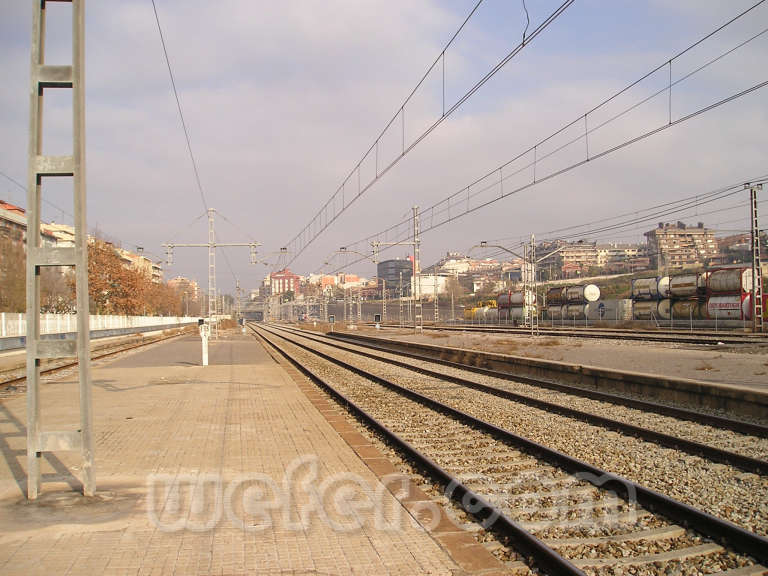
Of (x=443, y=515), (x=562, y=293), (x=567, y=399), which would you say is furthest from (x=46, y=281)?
(x=443, y=515)

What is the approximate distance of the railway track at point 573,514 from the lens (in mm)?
4614

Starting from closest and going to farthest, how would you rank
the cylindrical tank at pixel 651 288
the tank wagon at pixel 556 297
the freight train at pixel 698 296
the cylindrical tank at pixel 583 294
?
the freight train at pixel 698 296 → the cylindrical tank at pixel 651 288 → the cylindrical tank at pixel 583 294 → the tank wagon at pixel 556 297

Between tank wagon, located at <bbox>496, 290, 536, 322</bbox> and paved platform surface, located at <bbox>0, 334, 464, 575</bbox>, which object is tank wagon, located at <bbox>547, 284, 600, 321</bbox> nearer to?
tank wagon, located at <bbox>496, 290, 536, 322</bbox>

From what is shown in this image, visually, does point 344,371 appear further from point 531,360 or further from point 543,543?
point 543,543

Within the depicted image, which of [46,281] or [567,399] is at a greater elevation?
[46,281]

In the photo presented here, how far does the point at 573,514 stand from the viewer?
5715 mm

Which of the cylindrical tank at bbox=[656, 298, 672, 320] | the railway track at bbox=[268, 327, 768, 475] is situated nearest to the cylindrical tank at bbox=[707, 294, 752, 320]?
the cylindrical tank at bbox=[656, 298, 672, 320]

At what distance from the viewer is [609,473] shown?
22.3 ft

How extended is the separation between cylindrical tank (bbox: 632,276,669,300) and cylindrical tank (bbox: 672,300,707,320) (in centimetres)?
148

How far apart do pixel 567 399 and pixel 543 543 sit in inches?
376

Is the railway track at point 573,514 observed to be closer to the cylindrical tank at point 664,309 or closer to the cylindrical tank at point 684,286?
the cylindrical tank at point 684,286

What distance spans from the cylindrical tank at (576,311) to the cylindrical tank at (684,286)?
1085cm

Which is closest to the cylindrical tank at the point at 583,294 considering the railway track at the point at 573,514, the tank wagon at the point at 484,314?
the tank wagon at the point at 484,314

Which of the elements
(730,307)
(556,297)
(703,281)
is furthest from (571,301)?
(730,307)
